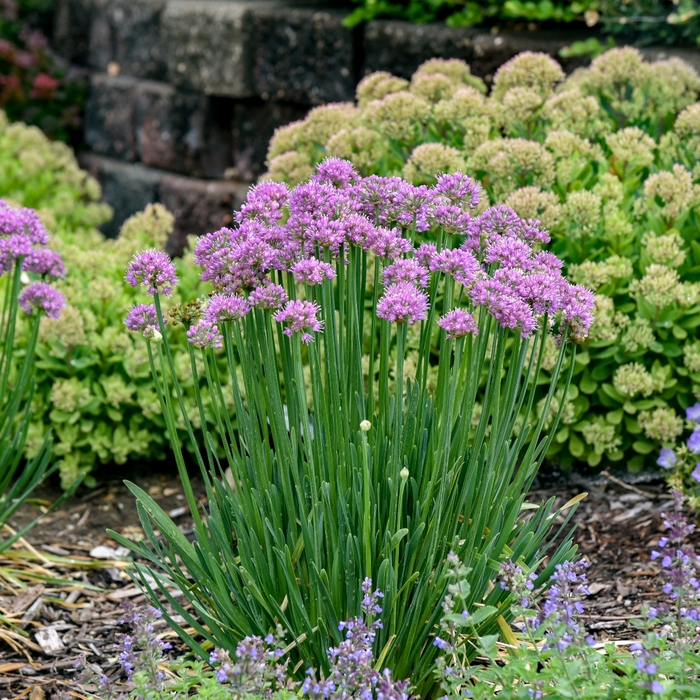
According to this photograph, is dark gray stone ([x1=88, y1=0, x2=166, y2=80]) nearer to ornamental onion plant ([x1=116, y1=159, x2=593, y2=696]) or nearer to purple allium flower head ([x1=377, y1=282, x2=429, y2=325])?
ornamental onion plant ([x1=116, y1=159, x2=593, y2=696])

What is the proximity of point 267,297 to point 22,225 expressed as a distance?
1.09m

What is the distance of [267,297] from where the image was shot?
5.90 ft

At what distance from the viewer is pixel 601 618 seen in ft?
8.35

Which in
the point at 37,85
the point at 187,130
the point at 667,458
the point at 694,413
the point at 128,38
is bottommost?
the point at 667,458

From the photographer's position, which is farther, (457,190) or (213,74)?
(213,74)

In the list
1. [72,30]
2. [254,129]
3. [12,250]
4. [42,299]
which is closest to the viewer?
[12,250]

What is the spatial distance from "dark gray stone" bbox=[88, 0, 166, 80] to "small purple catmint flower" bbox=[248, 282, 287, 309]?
5.01 m

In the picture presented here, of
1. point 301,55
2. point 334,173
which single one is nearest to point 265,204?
point 334,173

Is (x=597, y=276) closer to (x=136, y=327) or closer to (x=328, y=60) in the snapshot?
(x=136, y=327)

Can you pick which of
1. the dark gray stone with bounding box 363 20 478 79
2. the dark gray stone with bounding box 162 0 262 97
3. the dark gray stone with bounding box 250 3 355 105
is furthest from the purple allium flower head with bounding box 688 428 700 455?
the dark gray stone with bounding box 162 0 262 97

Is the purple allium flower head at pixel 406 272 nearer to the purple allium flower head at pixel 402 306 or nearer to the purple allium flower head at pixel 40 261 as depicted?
the purple allium flower head at pixel 402 306

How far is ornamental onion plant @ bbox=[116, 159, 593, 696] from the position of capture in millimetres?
1856

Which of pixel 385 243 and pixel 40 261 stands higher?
pixel 385 243

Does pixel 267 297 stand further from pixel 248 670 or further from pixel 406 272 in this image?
pixel 248 670
